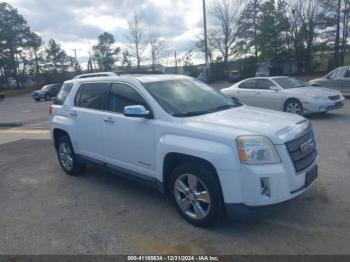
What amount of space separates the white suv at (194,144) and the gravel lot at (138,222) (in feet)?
1.20

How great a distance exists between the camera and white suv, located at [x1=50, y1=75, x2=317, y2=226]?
3.43 m

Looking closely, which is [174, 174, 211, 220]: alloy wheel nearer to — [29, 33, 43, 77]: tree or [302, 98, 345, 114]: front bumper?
[302, 98, 345, 114]: front bumper

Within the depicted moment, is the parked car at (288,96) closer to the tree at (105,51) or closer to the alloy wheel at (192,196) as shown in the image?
the alloy wheel at (192,196)

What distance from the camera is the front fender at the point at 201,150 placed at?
3.43 metres

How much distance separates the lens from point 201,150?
3615mm

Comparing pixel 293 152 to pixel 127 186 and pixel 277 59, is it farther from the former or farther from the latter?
pixel 277 59

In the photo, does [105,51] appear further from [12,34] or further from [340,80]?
→ [340,80]

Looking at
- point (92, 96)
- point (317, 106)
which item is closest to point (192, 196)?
point (92, 96)

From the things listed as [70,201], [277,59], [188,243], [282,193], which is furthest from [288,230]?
[277,59]

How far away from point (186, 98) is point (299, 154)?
1.69 m

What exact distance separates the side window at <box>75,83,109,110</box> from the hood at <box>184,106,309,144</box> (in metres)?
1.79

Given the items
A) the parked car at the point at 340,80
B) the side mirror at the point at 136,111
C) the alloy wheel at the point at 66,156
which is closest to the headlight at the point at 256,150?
the side mirror at the point at 136,111

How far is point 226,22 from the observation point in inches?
1843

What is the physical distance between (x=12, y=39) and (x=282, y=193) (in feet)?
204
